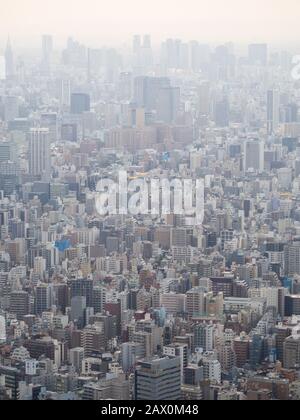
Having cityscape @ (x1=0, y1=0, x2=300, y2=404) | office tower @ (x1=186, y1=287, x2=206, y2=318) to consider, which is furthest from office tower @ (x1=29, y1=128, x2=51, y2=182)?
office tower @ (x1=186, y1=287, x2=206, y2=318)

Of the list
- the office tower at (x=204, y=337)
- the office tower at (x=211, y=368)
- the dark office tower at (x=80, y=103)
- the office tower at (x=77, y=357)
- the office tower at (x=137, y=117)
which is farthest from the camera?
the dark office tower at (x=80, y=103)

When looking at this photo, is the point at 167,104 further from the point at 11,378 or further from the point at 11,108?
the point at 11,378

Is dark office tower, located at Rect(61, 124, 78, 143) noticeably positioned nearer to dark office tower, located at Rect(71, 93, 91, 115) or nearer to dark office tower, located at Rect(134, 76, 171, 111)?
dark office tower, located at Rect(71, 93, 91, 115)

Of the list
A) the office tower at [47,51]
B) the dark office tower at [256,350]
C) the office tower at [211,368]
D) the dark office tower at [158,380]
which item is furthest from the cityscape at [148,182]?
the dark office tower at [158,380]

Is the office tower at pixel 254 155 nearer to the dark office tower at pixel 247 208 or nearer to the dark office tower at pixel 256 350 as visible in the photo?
the dark office tower at pixel 247 208
